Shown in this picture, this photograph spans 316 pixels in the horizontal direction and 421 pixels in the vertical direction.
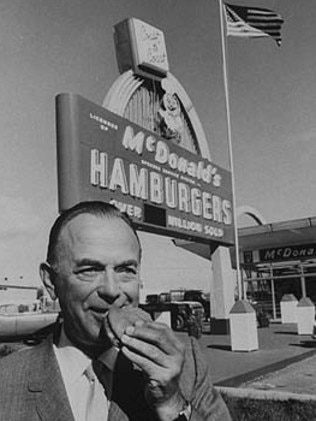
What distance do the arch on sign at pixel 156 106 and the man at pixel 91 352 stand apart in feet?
42.4

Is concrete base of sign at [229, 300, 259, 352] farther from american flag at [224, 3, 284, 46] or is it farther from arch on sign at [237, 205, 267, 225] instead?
arch on sign at [237, 205, 267, 225]

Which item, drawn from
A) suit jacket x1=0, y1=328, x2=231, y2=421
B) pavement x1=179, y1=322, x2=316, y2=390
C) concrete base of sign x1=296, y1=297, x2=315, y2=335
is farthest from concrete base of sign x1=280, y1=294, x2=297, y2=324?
suit jacket x1=0, y1=328, x2=231, y2=421

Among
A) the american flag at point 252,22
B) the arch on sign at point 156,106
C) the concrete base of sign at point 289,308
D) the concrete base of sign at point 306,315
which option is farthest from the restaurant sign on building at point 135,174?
the concrete base of sign at point 289,308

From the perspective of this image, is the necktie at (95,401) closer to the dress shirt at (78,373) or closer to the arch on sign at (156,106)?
the dress shirt at (78,373)

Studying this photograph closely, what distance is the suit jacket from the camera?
56.5 inches

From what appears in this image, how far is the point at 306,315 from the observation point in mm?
18781

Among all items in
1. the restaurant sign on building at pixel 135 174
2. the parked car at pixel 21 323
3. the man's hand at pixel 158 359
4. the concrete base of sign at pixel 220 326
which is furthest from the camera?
the parked car at pixel 21 323

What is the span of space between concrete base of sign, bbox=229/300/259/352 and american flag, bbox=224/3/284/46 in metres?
11.5

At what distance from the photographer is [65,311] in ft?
5.08

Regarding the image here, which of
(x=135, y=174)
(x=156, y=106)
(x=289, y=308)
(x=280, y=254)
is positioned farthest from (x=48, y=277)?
(x=280, y=254)

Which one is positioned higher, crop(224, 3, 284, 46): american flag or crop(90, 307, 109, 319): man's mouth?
crop(224, 3, 284, 46): american flag

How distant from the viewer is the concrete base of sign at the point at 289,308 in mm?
25312

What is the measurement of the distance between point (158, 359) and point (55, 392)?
43cm

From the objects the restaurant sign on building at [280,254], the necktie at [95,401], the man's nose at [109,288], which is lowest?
the necktie at [95,401]
